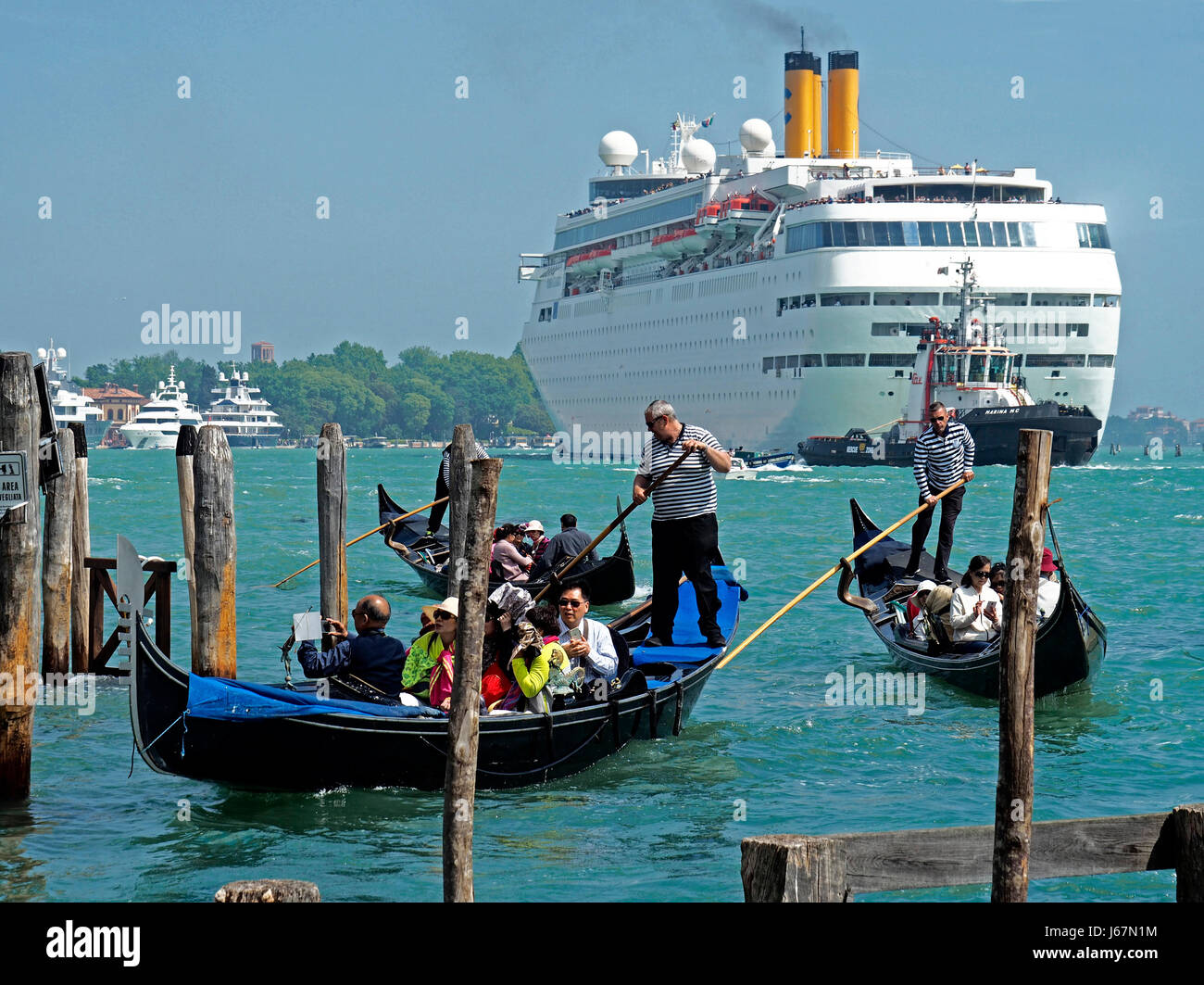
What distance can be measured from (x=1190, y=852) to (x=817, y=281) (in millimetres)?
42926

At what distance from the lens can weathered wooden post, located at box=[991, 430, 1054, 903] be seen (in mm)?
Result: 3701

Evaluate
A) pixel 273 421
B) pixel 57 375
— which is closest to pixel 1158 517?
pixel 57 375

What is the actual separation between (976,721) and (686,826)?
9.66 feet

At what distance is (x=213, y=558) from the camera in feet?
23.7

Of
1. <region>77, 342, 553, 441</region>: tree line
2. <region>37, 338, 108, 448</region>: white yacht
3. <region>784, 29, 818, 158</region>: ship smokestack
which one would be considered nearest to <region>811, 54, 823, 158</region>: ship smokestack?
<region>784, 29, 818, 158</region>: ship smokestack

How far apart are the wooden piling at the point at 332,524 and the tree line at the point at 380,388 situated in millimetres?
105948

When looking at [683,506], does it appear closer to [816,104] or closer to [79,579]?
[79,579]

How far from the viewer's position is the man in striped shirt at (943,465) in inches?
412

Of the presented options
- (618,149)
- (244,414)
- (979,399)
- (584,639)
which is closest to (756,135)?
(618,149)

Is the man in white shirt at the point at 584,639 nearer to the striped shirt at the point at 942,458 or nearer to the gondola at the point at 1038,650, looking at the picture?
the gondola at the point at 1038,650

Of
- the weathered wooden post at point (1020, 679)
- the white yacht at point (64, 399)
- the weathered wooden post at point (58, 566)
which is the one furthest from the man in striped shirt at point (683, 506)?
the white yacht at point (64, 399)

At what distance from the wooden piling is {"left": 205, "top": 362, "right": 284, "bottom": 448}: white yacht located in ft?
313
